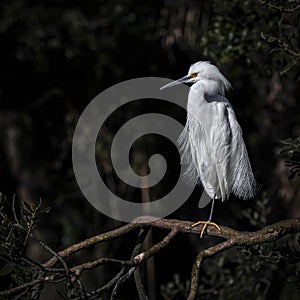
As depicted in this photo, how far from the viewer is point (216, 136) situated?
2.48 metres

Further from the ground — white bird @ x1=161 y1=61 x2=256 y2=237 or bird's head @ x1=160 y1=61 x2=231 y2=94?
bird's head @ x1=160 y1=61 x2=231 y2=94

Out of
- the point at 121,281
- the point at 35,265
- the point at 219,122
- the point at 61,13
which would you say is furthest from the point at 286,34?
the point at 61,13

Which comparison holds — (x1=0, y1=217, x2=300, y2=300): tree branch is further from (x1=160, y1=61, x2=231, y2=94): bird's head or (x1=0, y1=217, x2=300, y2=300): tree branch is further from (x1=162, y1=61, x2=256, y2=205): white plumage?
(x1=160, y1=61, x2=231, y2=94): bird's head

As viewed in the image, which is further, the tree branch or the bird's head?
the bird's head

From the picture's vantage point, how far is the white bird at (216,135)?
2408 millimetres

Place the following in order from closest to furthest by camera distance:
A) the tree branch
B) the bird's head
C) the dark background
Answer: the tree branch → the bird's head → the dark background

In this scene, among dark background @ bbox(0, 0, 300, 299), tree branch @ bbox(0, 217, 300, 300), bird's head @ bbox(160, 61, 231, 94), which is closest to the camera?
tree branch @ bbox(0, 217, 300, 300)

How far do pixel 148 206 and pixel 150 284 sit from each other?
41 centimetres

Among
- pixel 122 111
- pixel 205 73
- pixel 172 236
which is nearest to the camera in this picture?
pixel 172 236

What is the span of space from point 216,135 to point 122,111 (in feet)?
4.87

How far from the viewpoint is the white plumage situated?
94.8 inches

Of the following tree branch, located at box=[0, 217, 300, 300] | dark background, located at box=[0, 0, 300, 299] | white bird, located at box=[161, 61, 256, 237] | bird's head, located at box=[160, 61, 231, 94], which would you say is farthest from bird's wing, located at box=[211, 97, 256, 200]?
tree branch, located at box=[0, 217, 300, 300]

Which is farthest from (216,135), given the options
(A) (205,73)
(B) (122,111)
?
(B) (122,111)

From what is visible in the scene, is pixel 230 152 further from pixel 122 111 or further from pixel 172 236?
pixel 122 111
